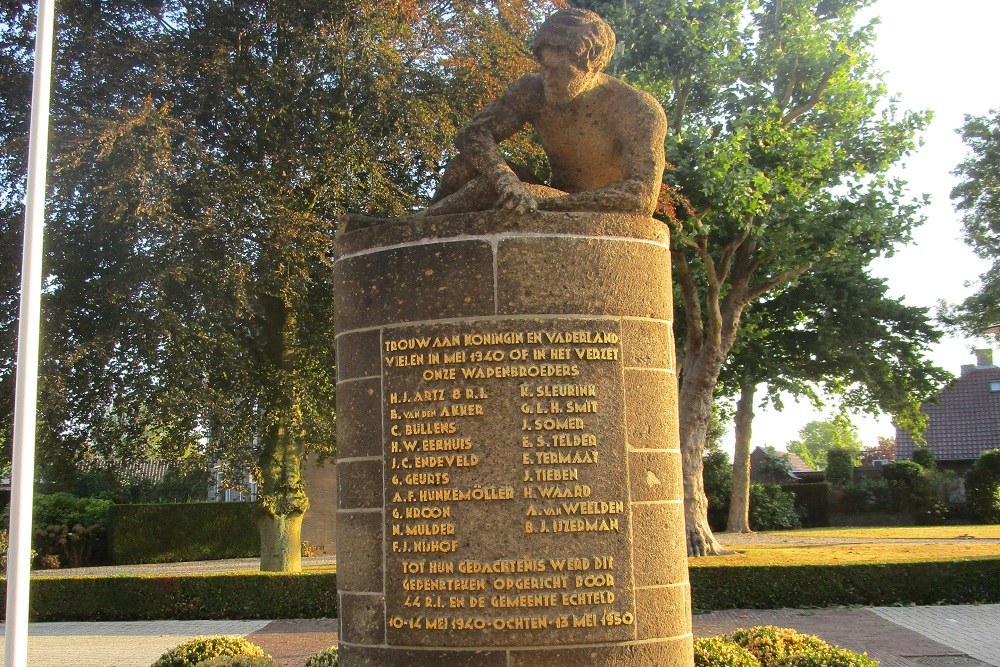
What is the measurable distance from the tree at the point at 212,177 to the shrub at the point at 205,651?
7230 millimetres

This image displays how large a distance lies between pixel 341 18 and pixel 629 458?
12668 millimetres

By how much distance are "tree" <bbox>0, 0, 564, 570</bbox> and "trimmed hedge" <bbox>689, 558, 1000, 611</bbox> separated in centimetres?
760

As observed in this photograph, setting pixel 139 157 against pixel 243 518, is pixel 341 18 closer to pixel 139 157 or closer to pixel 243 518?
pixel 139 157

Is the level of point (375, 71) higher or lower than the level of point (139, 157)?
higher

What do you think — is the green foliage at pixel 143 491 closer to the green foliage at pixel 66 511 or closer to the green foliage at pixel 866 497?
the green foliage at pixel 66 511

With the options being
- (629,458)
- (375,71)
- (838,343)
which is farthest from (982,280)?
(629,458)

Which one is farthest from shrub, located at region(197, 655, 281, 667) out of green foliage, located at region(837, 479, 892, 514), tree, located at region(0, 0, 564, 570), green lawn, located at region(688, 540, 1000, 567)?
green foliage, located at region(837, 479, 892, 514)

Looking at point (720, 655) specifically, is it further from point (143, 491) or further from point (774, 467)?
point (774, 467)

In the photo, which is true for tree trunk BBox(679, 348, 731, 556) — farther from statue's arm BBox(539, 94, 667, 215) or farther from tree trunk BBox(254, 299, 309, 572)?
statue's arm BBox(539, 94, 667, 215)

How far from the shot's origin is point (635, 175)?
7.12m

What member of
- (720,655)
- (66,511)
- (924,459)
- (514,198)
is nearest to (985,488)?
(924,459)

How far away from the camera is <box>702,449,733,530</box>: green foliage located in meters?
37.2

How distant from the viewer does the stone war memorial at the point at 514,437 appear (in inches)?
250

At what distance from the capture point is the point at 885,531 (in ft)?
111
